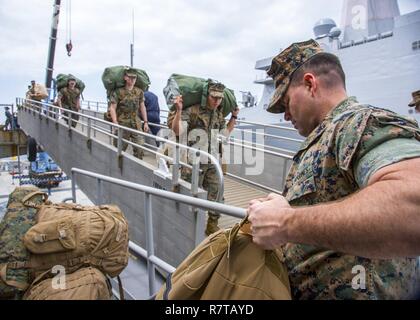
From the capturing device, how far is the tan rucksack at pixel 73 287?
178cm

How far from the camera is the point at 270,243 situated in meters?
0.93

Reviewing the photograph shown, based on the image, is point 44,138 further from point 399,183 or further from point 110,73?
point 399,183

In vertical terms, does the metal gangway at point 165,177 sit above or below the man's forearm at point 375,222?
below

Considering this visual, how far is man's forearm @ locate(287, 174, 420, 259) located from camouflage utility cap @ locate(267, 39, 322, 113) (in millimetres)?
705

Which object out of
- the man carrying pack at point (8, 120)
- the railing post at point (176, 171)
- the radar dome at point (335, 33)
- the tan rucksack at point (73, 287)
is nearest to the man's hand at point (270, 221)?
the tan rucksack at point (73, 287)

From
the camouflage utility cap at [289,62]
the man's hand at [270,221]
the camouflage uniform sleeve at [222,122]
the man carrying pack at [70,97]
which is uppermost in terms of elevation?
the man carrying pack at [70,97]

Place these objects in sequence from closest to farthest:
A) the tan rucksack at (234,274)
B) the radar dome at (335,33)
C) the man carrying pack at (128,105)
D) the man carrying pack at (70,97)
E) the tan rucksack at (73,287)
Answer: the tan rucksack at (234,274) < the tan rucksack at (73,287) < the man carrying pack at (128,105) < the man carrying pack at (70,97) < the radar dome at (335,33)

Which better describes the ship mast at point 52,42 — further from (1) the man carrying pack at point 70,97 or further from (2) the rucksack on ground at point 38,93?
(1) the man carrying pack at point 70,97

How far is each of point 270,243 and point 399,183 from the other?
0.39 m

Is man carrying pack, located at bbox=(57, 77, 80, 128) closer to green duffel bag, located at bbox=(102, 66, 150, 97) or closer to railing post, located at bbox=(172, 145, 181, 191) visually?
green duffel bag, located at bbox=(102, 66, 150, 97)

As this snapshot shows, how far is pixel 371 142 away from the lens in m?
0.84

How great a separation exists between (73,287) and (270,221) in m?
1.47

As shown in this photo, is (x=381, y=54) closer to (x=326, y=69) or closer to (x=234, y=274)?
(x=326, y=69)
